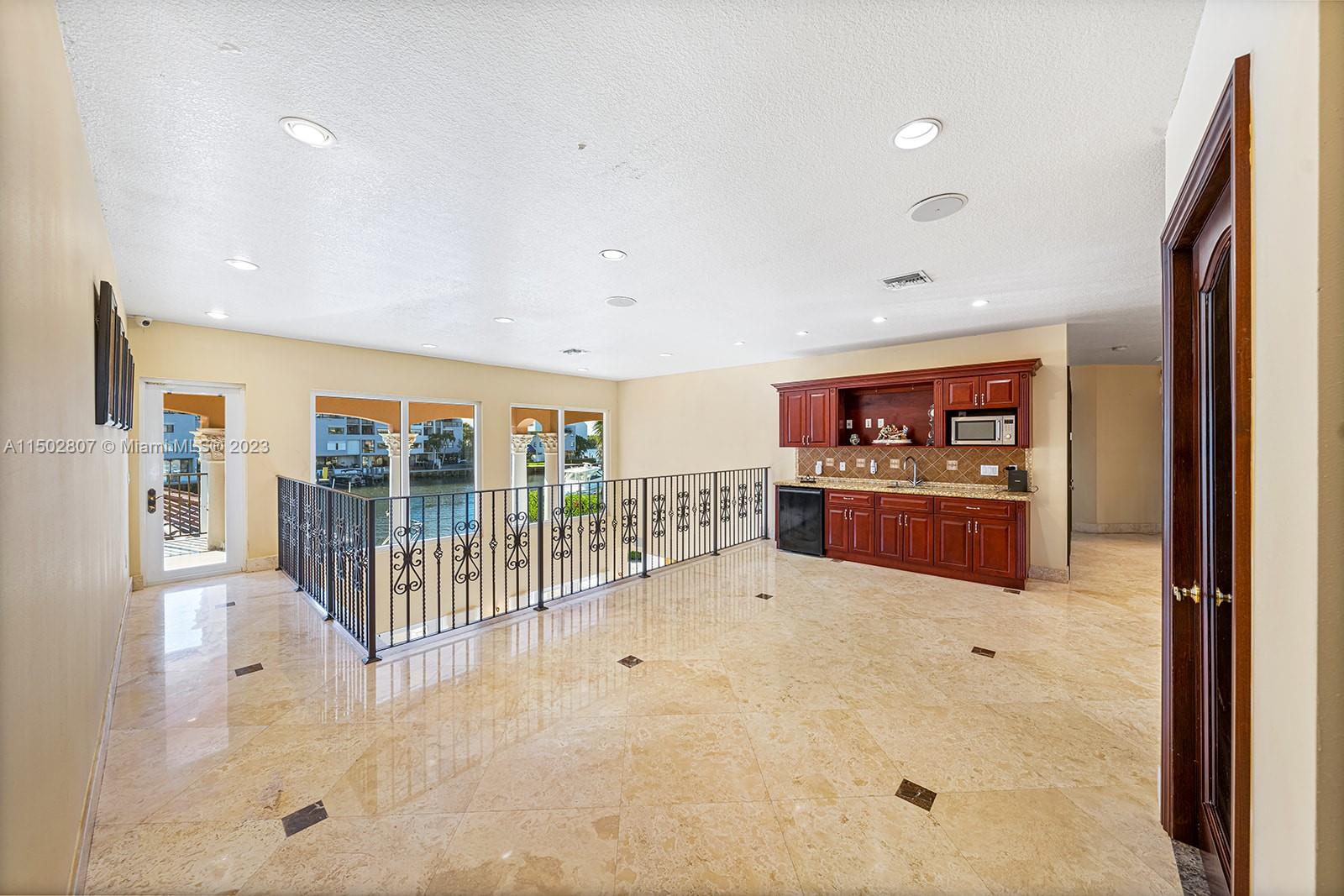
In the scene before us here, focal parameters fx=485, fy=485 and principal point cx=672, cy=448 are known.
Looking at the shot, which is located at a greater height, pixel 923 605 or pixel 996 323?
pixel 996 323

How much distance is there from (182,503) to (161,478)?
0.29 m

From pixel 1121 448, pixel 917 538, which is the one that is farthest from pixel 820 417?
pixel 1121 448

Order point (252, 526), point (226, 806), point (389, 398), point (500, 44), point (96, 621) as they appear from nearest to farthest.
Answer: point (500, 44)
point (226, 806)
point (96, 621)
point (252, 526)
point (389, 398)

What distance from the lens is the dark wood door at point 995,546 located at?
457cm

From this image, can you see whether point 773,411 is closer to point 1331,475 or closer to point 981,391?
point 981,391

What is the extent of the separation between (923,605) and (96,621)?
16.4 feet

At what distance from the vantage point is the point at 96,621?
2115mm

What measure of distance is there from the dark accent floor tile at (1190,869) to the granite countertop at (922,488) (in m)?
3.41

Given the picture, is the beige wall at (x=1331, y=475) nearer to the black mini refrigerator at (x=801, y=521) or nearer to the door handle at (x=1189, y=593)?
the door handle at (x=1189, y=593)

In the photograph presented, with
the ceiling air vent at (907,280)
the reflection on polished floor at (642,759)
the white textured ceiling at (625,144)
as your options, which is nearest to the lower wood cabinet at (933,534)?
the reflection on polished floor at (642,759)

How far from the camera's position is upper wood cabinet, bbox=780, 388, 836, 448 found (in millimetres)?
5934

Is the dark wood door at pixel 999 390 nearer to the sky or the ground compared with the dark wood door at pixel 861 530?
nearer to the sky

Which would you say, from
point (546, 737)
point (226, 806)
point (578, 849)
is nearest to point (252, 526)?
point (226, 806)

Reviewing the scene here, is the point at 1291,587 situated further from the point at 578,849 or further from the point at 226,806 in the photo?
the point at 226,806
